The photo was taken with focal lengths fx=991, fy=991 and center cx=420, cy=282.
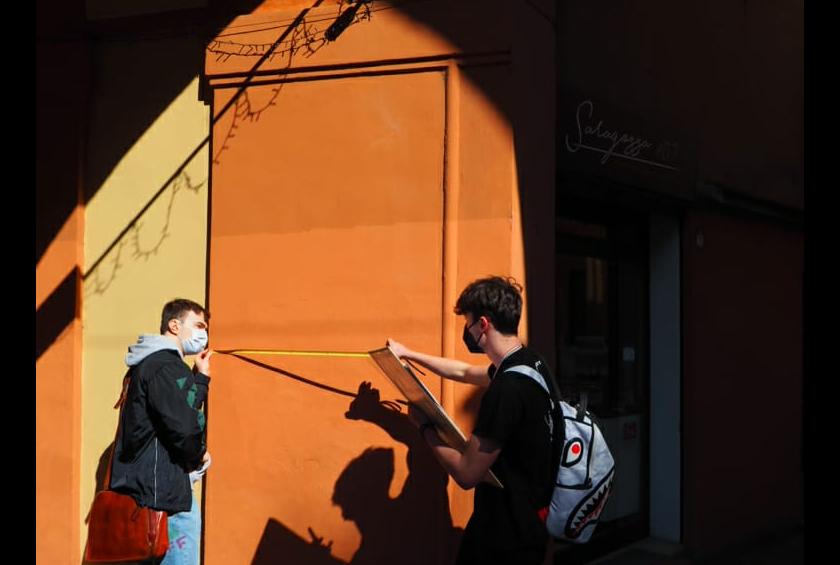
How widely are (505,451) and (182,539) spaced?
196 cm

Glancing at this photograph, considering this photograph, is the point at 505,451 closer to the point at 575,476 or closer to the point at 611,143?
the point at 575,476

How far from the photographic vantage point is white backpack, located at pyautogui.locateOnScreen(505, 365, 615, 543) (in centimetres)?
396

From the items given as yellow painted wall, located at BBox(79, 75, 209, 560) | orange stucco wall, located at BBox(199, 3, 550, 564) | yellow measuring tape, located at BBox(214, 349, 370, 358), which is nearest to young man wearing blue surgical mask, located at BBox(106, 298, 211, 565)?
yellow measuring tape, located at BBox(214, 349, 370, 358)

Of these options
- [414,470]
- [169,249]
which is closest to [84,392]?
[169,249]

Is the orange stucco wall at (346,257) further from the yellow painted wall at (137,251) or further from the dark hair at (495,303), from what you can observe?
the dark hair at (495,303)

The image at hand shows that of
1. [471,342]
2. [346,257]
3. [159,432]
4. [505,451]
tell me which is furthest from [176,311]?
[505,451]

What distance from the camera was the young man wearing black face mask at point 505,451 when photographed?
3824mm

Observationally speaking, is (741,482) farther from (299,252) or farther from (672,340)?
(299,252)

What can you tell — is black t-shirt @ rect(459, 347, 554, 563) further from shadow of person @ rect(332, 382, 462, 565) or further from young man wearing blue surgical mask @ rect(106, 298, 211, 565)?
young man wearing blue surgical mask @ rect(106, 298, 211, 565)

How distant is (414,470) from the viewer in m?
5.38

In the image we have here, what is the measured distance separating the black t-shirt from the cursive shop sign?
262 centimetres

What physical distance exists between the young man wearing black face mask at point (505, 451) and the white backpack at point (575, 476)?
0.12 feet

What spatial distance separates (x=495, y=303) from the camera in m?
4.07

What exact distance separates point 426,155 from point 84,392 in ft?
9.12
